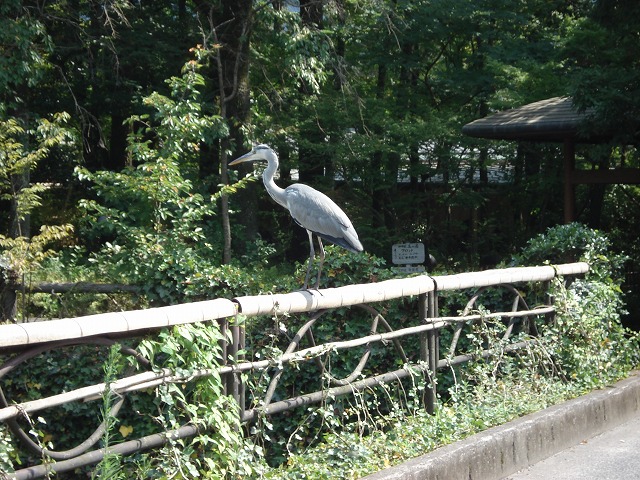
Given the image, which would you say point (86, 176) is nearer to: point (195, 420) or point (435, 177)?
point (195, 420)

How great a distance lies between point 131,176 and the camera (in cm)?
1149

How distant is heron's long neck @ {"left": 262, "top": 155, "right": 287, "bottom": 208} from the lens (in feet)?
25.2

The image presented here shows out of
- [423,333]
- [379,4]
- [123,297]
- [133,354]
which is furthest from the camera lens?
[379,4]

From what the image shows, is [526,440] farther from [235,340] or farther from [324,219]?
[235,340]

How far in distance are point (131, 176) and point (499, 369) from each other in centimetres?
600

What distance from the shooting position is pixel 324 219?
23.5ft

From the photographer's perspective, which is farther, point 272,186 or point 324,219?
point 272,186

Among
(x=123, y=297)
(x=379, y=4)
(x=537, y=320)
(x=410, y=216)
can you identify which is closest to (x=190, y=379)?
(x=537, y=320)

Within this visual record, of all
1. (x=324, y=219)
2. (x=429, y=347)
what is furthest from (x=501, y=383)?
(x=324, y=219)

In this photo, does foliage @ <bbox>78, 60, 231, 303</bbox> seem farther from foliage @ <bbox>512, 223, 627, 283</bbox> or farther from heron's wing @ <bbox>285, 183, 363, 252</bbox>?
foliage @ <bbox>512, 223, 627, 283</bbox>

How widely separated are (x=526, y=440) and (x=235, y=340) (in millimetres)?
2511

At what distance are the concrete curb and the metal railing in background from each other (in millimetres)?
611

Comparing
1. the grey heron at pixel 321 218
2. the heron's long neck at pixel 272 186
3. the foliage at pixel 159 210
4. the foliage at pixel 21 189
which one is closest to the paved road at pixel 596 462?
the grey heron at pixel 321 218

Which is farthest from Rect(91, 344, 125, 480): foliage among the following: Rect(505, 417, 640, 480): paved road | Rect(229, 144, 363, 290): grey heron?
Rect(505, 417, 640, 480): paved road
